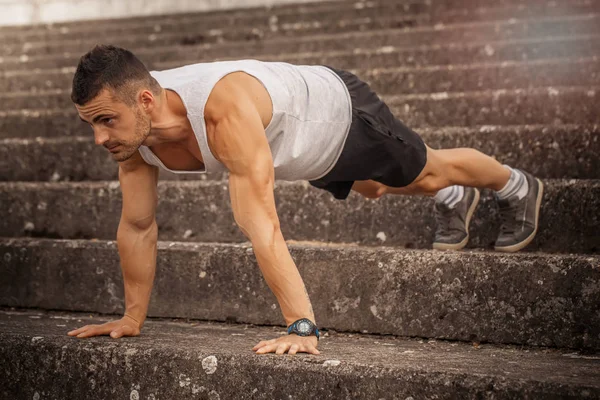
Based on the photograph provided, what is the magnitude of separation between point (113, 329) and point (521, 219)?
154 cm

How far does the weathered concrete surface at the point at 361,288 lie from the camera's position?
2.83 m

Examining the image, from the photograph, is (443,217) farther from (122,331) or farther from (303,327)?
(122,331)

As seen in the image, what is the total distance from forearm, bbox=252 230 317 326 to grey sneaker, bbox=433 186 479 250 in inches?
35.4

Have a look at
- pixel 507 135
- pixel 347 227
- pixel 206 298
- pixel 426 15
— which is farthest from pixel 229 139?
pixel 426 15

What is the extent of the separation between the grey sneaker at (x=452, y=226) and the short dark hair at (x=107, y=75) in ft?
4.37

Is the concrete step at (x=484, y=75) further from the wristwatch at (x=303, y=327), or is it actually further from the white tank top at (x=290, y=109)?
the wristwatch at (x=303, y=327)

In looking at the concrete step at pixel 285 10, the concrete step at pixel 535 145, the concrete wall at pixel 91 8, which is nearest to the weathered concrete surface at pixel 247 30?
the concrete step at pixel 285 10

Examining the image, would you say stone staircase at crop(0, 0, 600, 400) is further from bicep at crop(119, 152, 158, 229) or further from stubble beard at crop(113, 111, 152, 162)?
stubble beard at crop(113, 111, 152, 162)

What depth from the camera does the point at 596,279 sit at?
9.12 ft

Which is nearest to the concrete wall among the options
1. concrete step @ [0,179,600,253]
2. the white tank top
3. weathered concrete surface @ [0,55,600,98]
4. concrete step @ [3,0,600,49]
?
concrete step @ [3,0,600,49]

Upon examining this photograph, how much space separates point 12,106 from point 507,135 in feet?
11.5

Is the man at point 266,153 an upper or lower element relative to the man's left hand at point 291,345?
upper

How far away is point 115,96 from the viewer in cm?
262

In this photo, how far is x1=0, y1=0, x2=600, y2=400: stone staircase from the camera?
8.45ft
